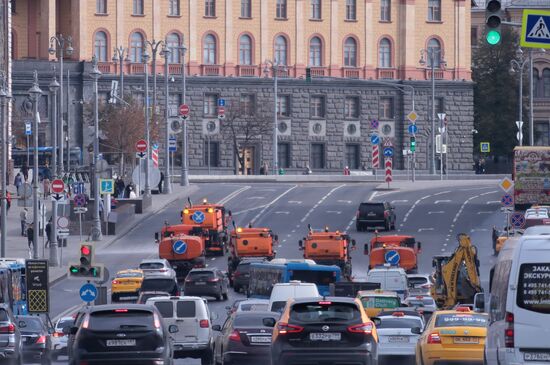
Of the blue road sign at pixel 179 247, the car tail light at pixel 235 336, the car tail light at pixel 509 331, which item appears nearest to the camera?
the car tail light at pixel 509 331

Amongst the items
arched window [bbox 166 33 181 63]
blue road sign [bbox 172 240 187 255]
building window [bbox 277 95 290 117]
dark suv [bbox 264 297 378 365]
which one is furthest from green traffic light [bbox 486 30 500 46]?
building window [bbox 277 95 290 117]

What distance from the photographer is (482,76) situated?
465 feet

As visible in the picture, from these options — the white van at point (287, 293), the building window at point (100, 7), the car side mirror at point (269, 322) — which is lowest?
the white van at point (287, 293)

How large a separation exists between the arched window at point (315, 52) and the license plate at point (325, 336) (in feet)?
334

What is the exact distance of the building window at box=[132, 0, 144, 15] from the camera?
409ft

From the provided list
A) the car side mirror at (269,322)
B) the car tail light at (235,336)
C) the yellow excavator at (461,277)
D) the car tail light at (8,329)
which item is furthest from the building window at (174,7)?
the car side mirror at (269,322)

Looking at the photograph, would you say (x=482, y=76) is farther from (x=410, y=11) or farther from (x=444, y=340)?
(x=444, y=340)

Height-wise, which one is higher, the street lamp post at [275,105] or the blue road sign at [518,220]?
the street lamp post at [275,105]

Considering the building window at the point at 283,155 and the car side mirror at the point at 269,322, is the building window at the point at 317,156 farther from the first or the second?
the car side mirror at the point at 269,322

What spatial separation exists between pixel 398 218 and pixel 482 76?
59859 millimetres

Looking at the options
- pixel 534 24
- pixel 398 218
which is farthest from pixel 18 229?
pixel 534 24

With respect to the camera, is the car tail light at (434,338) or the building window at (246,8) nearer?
the car tail light at (434,338)

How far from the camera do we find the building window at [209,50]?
126m

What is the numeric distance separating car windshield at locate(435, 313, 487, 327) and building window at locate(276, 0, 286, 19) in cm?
9862
